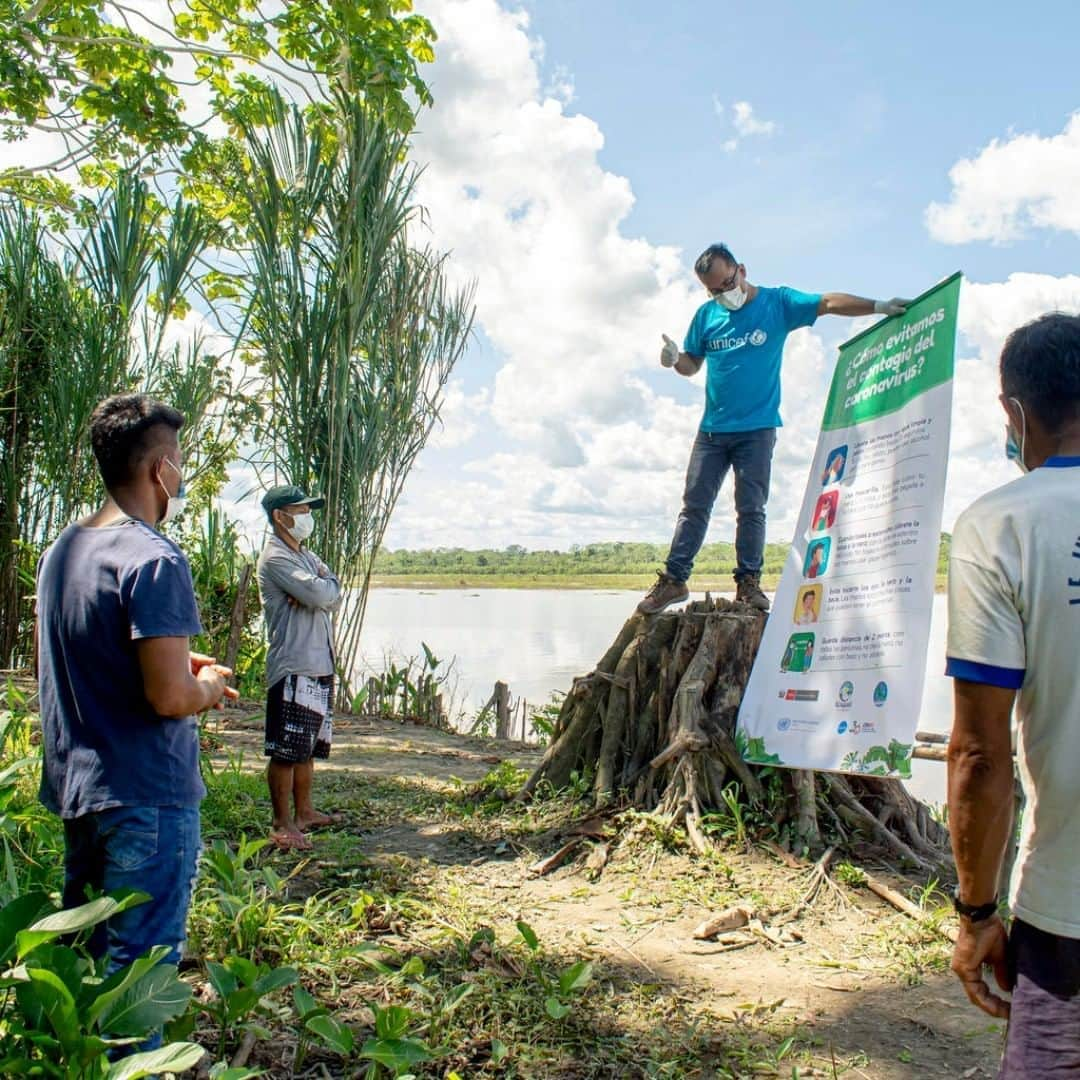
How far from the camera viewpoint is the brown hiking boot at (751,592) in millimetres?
4738

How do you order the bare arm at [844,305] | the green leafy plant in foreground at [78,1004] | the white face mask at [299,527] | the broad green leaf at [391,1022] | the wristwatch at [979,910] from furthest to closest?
1. the white face mask at [299,527]
2. the bare arm at [844,305]
3. the broad green leaf at [391,1022]
4. the green leafy plant in foreground at [78,1004]
5. the wristwatch at [979,910]

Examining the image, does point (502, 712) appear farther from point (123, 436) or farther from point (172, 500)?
point (123, 436)

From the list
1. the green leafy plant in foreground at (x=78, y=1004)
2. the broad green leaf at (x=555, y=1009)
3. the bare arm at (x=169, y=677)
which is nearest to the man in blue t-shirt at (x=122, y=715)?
the bare arm at (x=169, y=677)

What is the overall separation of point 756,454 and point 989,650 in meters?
3.20

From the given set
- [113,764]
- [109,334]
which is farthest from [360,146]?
[113,764]

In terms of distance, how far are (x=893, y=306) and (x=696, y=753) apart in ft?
6.90

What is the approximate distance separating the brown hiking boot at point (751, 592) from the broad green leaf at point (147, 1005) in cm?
345

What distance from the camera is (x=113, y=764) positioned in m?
1.93

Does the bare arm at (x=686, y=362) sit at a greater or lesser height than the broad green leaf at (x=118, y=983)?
greater

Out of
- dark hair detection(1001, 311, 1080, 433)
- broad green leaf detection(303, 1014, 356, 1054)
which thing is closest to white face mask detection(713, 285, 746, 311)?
dark hair detection(1001, 311, 1080, 433)

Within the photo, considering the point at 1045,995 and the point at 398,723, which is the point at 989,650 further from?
the point at 398,723

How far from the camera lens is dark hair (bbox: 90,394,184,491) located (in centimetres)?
206

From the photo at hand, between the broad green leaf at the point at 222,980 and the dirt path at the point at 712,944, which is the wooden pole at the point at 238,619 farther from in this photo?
the broad green leaf at the point at 222,980

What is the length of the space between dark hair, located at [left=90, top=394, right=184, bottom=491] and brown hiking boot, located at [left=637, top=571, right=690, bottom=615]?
313 centimetres
